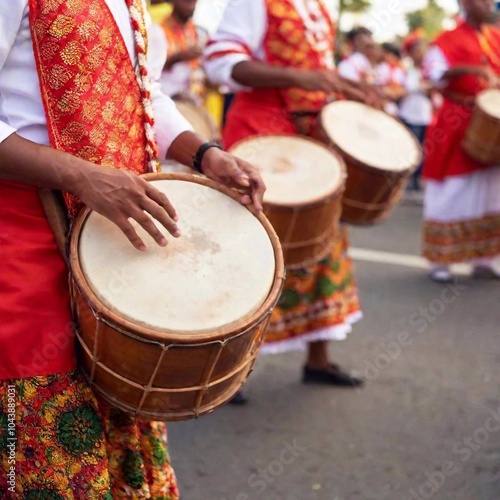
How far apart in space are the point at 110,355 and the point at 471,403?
250cm

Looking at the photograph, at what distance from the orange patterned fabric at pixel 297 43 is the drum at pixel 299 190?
326 millimetres

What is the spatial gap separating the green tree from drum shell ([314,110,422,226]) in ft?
72.1

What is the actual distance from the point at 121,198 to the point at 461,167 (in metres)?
4.49

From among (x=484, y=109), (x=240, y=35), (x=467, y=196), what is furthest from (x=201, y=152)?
(x=467, y=196)

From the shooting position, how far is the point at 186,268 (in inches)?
67.5

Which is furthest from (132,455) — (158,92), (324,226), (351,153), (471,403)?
(471,403)

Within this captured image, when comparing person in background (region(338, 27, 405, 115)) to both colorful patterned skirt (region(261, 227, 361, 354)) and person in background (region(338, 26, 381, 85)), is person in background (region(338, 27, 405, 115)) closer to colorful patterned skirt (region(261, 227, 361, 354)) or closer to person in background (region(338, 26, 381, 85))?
person in background (region(338, 26, 381, 85))

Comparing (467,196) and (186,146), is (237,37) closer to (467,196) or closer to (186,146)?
(186,146)

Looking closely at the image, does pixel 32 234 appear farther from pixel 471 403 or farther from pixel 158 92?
pixel 471 403

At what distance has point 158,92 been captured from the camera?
2.07 m

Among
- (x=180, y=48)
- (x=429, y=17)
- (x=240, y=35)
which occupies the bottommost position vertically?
(x=429, y=17)

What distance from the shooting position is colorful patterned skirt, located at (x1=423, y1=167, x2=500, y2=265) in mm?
5758

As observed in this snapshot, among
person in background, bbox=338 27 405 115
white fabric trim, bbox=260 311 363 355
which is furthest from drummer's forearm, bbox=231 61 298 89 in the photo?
person in background, bbox=338 27 405 115

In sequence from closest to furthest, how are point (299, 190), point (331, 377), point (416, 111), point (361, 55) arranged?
1. point (299, 190)
2. point (331, 377)
3. point (361, 55)
4. point (416, 111)
